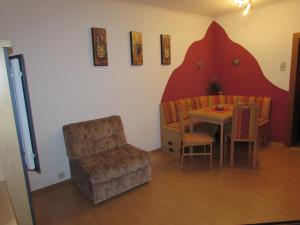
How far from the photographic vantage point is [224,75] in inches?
190

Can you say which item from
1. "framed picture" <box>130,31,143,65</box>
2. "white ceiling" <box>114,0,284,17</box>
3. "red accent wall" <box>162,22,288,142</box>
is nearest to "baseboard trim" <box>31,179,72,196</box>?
"framed picture" <box>130,31,143,65</box>

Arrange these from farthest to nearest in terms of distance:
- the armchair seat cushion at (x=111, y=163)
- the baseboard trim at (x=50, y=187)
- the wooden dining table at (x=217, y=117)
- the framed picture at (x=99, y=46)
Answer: the wooden dining table at (x=217, y=117) → the framed picture at (x=99, y=46) → the baseboard trim at (x=50, y=187) → the armchair seat cushion at (x=111, y=163)

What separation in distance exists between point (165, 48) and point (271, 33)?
6.36 feet

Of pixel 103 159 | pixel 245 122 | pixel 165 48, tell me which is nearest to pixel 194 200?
pixel 103 159

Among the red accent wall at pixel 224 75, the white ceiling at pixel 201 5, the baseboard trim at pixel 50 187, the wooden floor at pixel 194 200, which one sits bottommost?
the wooden floor at pixel 194 200

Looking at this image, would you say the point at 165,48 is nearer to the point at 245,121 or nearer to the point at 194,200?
the point at 245,121

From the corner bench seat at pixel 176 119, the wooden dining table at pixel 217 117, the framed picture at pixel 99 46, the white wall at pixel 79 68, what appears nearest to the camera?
the white wall at pixel 79 68

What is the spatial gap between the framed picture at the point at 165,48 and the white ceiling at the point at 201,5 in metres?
0.50

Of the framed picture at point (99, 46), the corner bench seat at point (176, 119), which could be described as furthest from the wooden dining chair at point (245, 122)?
the framed picture at point (99, 46)

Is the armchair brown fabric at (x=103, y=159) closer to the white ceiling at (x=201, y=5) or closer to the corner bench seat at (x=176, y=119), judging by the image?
the corner bench seat at (x=176, y=119)

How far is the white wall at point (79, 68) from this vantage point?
2564 mm

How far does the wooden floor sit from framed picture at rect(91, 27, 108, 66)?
1770 millimetres

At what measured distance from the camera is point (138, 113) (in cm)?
372

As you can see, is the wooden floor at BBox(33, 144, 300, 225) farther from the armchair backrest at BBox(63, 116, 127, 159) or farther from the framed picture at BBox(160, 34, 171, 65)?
the framed picture at BBox(160, 34, 171, 65)
